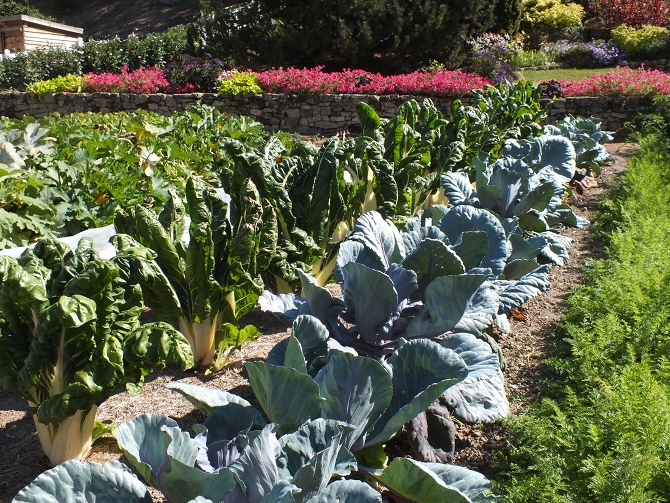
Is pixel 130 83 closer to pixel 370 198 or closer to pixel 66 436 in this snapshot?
pixel 370 198

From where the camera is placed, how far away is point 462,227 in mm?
3475

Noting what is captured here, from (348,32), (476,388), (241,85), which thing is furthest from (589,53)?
(476,388)

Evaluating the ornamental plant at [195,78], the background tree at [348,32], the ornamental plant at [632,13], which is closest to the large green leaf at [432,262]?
the ornamental plant at [195,78]

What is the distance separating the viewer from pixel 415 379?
2322 mm

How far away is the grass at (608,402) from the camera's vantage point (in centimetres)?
214

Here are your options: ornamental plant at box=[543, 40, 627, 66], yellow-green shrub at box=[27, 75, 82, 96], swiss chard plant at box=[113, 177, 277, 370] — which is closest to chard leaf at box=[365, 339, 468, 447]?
swiss chard plant at box=[113, 177, 277, 370]

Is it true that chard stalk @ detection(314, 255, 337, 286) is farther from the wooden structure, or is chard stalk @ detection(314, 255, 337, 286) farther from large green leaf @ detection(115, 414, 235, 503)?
the wooden structure

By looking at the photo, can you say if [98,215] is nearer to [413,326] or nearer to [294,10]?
[413,326]

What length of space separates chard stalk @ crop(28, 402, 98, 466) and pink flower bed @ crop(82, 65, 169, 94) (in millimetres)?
13328

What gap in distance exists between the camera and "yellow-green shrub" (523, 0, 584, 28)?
20453mm

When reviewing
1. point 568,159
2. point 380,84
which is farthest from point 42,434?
point 380,84

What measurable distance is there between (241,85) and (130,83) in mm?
2988

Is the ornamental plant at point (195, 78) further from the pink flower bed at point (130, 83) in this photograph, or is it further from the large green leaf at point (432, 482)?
the large green leaf at point (432, 482)

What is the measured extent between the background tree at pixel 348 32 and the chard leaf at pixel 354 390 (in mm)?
14534
